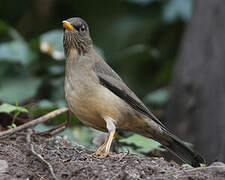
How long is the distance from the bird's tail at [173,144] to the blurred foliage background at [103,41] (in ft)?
10.1

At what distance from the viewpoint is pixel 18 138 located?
529 cm

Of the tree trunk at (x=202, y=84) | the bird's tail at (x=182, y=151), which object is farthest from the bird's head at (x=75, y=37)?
the tree trunk at (x=202, y=84)

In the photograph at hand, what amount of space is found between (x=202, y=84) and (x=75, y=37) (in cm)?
361

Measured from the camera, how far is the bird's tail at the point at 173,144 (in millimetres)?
5594

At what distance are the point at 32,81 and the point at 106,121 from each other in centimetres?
363

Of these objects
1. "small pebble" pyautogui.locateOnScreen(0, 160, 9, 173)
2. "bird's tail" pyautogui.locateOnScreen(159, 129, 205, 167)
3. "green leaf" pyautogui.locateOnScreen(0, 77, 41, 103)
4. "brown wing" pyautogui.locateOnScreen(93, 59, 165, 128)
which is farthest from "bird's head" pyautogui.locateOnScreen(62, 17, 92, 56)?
"green leaf" pyautogui.locateOnScreen(0, 77, 41, 103)

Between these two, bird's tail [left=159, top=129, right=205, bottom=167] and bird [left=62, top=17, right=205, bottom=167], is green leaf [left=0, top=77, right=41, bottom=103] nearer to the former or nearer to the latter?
bird [left=62, top=17, right=205, bottom=167]

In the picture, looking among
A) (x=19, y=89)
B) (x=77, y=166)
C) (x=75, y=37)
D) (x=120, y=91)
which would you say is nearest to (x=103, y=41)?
(x=19, y=89)

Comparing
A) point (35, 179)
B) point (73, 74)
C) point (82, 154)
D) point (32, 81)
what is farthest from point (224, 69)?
point (35, 179)

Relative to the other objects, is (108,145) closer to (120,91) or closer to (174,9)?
(120,91)

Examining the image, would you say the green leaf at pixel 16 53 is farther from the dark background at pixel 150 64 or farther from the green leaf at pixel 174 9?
the green leaf at pixel 174 9

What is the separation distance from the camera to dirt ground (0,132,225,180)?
13.9 ft

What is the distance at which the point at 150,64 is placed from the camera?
11086 mm

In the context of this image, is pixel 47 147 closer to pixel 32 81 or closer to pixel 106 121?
pixel 106 121
